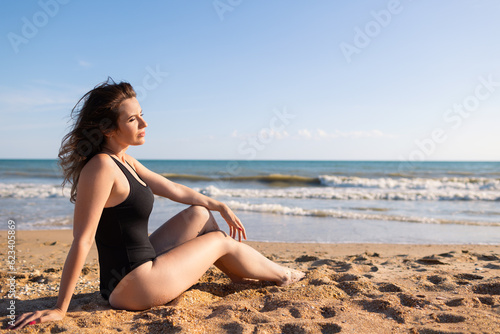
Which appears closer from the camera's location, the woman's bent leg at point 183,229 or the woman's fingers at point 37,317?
the woman's fingers at point 37,317

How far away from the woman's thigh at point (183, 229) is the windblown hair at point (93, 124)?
769mm

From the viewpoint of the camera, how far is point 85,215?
2.11 meters

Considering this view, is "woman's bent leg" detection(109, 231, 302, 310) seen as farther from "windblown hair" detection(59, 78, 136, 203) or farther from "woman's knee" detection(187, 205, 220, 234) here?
"windblown hair" detection(59, 78, 136, 203)

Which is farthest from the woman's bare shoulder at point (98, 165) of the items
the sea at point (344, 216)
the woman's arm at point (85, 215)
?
the sea at point (344, 216)

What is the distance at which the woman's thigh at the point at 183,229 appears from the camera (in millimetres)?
2781

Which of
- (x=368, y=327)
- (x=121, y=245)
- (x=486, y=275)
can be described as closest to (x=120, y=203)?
(x=121, y=245)

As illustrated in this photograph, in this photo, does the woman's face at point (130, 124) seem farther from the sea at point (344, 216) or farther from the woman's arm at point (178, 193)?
the sea at point (344, 216)

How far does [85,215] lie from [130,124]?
2.22ft

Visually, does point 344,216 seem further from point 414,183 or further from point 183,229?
point 414,183

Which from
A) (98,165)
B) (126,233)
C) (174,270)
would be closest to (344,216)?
(174,270)

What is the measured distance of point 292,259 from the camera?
4.75 m

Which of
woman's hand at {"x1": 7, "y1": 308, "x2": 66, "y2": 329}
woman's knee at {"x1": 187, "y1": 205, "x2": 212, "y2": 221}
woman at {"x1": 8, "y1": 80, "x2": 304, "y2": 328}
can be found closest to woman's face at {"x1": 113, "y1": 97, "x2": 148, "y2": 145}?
woman at {"x1": 8, "y1": 80, "x2": 304, "y2": 328}

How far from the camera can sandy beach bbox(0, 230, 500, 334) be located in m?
2.22

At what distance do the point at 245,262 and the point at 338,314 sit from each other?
2.52 feet
